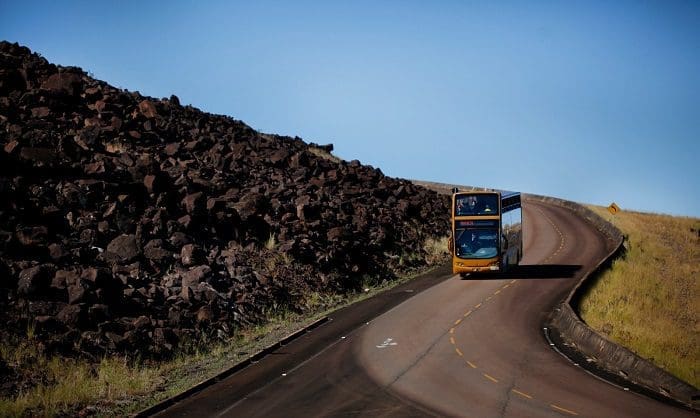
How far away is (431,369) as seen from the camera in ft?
74.4

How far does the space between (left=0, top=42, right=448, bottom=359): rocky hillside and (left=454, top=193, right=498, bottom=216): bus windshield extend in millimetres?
8136

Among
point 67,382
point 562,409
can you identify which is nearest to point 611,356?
point 562,409

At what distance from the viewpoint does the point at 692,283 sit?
44.9 m

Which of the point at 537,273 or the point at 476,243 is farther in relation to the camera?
the point at 537,273

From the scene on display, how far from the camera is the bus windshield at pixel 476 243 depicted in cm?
3638

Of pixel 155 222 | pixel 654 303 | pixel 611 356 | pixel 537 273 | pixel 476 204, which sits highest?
pixel 476 204

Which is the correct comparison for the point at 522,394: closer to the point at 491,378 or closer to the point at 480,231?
the point at 491,378

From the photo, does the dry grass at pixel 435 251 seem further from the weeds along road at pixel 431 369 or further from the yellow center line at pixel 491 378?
the yellow center line at pixel 491 378

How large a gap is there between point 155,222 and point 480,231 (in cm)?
1680

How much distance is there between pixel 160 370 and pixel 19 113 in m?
23.1

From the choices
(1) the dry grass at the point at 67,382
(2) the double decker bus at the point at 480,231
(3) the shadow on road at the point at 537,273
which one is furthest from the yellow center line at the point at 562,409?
(3) the shadow on road at the point at 537,273

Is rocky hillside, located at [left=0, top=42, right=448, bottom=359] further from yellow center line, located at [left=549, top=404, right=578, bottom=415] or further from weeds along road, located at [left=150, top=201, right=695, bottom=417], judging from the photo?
yellow center line, located at [left=549, top=404, right=578, bottom=415]

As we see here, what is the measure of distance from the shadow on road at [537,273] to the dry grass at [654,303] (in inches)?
87.4

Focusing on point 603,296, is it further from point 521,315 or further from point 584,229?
point 584,229
